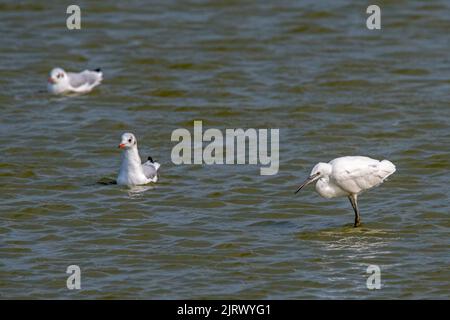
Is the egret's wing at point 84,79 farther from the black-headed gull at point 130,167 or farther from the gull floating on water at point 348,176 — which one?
the gull floating on water at point 348,176

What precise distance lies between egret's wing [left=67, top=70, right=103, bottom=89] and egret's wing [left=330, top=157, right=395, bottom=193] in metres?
7.43

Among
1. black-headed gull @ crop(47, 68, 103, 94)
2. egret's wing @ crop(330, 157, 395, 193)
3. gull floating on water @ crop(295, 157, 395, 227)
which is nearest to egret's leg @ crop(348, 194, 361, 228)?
gull floating on water @ crop(295, 157, 395, 227)

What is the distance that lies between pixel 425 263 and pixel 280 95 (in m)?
7.26

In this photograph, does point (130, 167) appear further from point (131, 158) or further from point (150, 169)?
point (150, 169)

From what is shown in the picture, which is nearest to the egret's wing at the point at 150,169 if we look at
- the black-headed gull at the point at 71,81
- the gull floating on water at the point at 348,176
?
the gull floating on water at the point at 348,176

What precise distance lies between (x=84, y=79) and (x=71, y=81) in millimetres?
208

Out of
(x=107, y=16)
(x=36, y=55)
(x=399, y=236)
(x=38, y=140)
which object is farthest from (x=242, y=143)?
(x=107, y=16)

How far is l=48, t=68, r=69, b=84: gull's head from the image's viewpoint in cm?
1966

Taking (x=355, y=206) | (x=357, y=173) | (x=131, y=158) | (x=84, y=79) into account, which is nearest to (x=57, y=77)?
(x=84, y=79)

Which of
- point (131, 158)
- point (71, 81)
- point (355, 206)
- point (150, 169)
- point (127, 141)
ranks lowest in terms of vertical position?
point (355, 206)

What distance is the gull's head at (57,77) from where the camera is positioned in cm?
1966

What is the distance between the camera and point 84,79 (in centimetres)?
1992

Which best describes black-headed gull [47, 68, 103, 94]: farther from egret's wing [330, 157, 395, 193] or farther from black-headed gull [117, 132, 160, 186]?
egret's wing [330, 157, 395, 193]

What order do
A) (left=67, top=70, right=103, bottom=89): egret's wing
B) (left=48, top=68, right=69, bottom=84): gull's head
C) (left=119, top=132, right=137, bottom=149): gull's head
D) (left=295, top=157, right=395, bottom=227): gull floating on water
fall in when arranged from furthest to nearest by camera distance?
(left=67, top=70, right=103, bottom=89): egret's wing < (left=48, top=68, right=69, bottom=84): gull's head < (left=119, top=132, right=137, bottom=149): gull's head < (left=295, top=157, right=395, bottom=227): gull floating on water
